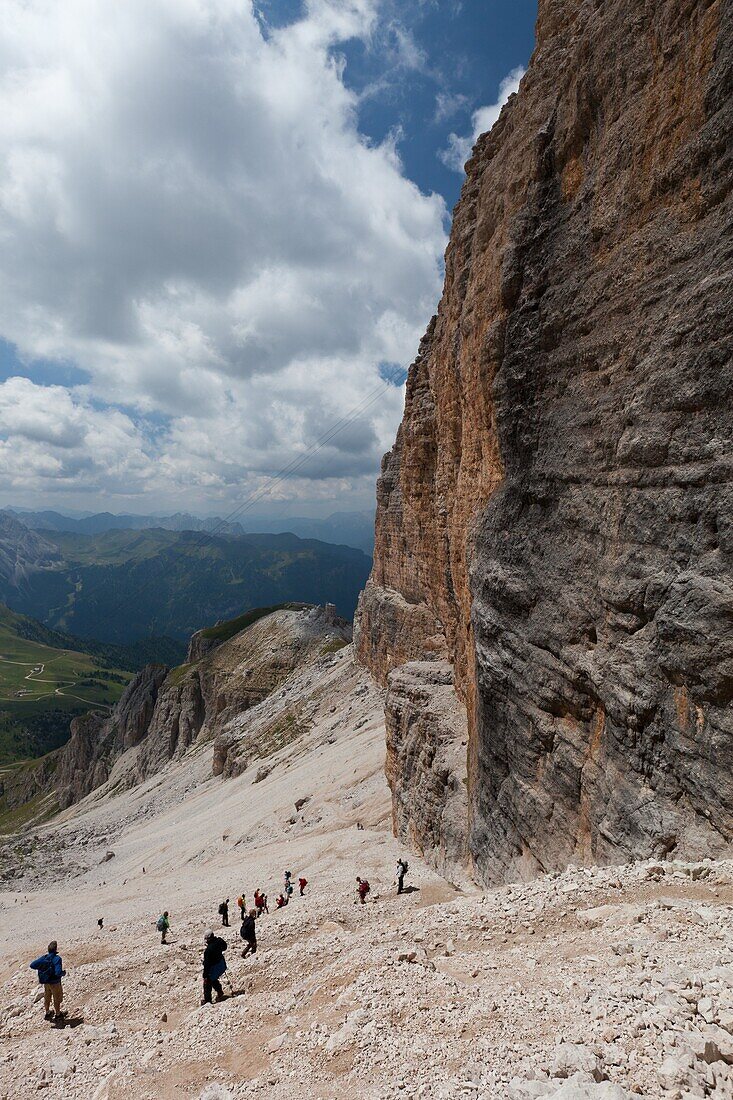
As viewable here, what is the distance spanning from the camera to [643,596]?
13.1 meters

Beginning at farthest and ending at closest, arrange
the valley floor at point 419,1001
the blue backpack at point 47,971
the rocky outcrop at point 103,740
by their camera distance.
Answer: the rocky outcrop at point 103,740 < the blue backpack at point 47,971 < the valley floor at point 419,1001

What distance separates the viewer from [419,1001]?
9.66m

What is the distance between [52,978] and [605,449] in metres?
21.0

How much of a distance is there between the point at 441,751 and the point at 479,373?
18.2 metres

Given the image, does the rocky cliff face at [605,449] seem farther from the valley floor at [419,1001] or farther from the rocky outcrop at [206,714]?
the rocky outcrop at [206,714]

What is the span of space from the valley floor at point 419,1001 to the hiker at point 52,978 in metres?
0.30

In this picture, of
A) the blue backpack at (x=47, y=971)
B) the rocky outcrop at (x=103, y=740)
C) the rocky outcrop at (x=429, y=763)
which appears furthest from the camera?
the rocky outcrop at (x=103, y=740)

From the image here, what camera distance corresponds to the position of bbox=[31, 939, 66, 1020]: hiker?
13961 millimetres

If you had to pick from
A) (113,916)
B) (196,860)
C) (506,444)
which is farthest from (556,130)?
(196,860)

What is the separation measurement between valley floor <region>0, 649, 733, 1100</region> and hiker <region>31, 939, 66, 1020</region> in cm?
30

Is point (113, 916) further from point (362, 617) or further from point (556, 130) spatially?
point (556, 130)

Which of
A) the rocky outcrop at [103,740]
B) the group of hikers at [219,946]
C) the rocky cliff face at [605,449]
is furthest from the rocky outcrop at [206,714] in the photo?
the rocky cliff face at [605,449]

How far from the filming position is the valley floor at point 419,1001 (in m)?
6.75

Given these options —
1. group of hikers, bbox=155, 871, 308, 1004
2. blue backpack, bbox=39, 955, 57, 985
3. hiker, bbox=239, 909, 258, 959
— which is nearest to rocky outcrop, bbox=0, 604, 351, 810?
group of hikers, bbox=155, 871, 308, 1004
